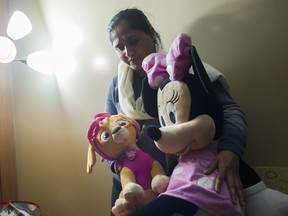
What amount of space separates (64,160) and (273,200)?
3.53 feet

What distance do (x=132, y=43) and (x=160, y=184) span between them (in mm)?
489

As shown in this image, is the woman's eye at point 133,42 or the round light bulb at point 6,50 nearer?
the woman's eye at point 133,42

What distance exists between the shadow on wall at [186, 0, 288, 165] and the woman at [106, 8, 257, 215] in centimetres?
15

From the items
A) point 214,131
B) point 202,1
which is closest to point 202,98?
point 214,131

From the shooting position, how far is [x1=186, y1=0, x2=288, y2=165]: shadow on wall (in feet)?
2.88

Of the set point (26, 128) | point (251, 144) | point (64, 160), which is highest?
point (26, 128)

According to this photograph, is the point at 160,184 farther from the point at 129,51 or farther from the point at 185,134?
the point at 129,51

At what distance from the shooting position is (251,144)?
3.07 feet

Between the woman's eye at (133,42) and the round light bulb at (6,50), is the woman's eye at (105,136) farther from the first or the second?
the round light bulb at (6,50)

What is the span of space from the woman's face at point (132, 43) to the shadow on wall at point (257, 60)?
241 mm

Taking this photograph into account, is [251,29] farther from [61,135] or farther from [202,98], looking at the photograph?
[61,135]

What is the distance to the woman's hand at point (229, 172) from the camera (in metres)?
0.61

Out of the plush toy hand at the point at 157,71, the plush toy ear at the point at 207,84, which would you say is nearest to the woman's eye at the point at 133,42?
the plush toy hand at the point at 157,71

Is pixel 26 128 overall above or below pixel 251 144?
above
